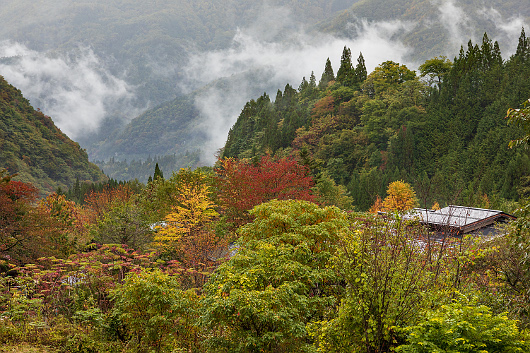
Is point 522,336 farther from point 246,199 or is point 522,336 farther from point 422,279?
point 246,199

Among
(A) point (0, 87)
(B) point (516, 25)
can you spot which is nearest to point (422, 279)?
(A) point (0, 87)

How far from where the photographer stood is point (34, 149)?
298 ft

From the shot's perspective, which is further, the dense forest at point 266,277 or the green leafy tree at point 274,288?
the green leafy tree at point 274,288

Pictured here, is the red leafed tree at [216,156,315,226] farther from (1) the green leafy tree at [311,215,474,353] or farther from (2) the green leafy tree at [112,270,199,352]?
(1) the green leafy tree at [311,215,474,353]

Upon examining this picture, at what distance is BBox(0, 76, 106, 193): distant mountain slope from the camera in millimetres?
82831

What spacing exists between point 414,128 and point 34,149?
8725 cm

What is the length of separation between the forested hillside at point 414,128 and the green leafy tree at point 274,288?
21712 millimetres

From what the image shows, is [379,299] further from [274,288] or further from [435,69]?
[435,69]

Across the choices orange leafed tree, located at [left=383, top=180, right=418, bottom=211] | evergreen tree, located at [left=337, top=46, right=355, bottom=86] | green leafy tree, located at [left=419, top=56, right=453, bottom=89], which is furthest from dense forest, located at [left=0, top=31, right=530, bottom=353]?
evergreen tree, located at [left=337, top=46, right=355, bottom=86]

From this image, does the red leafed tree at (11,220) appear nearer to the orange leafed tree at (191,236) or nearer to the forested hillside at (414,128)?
the orange leafed tree at (191,236)

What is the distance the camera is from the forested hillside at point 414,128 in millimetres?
46281

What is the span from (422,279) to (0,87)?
10964 centimetres

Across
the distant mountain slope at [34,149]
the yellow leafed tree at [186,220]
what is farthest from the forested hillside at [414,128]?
the distant mountain slope at [34,149]

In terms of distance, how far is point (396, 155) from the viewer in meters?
57.3
